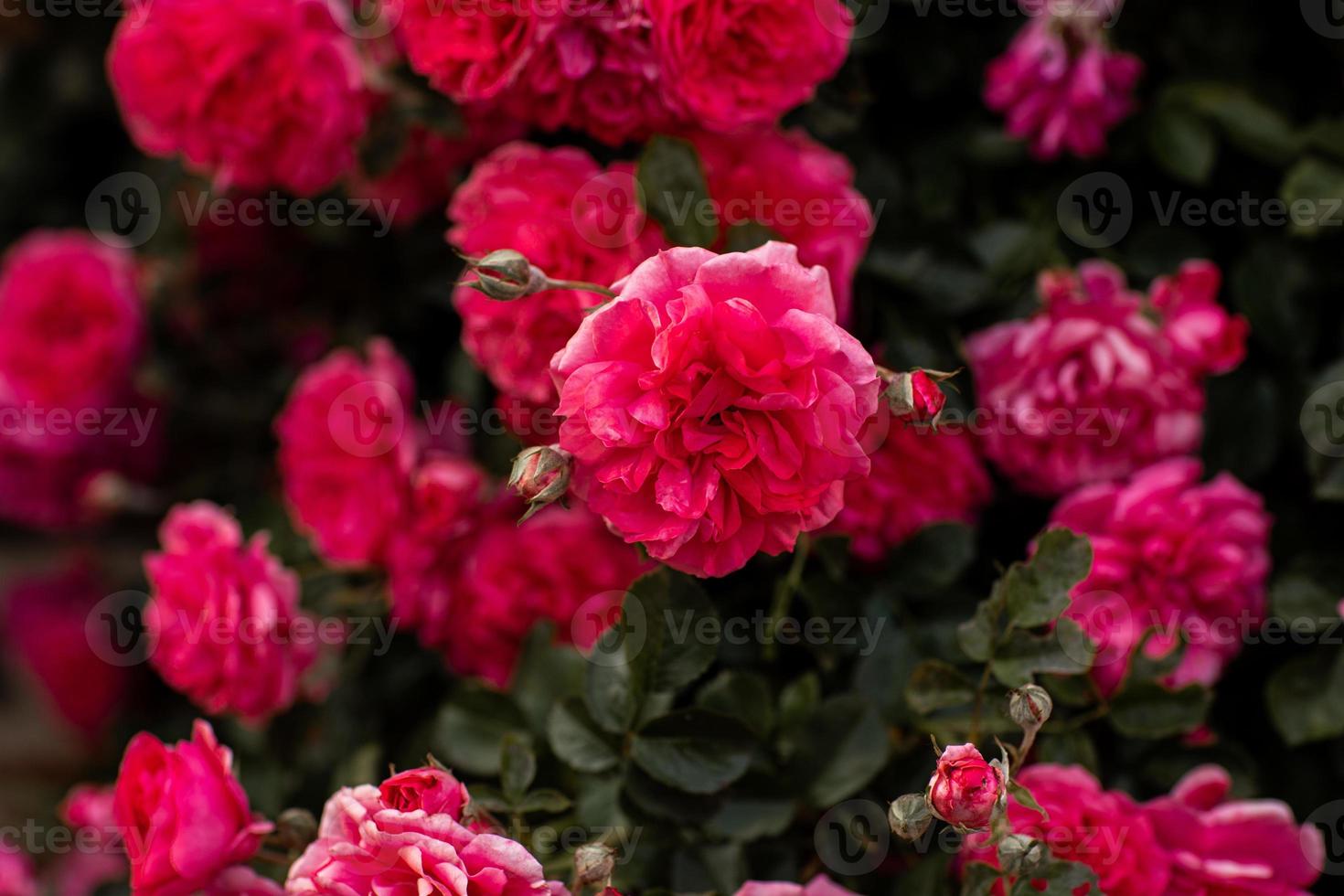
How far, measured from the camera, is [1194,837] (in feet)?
2.54

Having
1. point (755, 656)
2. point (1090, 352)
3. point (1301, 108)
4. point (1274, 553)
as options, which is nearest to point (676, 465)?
point (755, 656)

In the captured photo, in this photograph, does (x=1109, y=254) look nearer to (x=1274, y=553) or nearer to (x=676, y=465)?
(x=1274, y=553)

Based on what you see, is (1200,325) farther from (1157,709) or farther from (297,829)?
(297,829)

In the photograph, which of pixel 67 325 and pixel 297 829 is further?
pixel 67 325

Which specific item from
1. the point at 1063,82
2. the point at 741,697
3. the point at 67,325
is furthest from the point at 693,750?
the point at 67,325

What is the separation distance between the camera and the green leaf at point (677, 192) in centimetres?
79

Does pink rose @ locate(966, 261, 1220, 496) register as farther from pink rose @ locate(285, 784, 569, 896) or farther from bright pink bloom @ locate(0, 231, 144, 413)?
bright pink bloom @ locate(0, 231, 144, 413)

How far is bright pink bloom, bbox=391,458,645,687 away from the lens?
0.93 meters

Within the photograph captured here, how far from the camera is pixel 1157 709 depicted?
807 mm

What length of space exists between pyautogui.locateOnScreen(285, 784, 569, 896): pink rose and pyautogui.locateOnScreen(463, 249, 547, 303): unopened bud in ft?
0.96

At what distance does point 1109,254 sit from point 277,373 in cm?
88

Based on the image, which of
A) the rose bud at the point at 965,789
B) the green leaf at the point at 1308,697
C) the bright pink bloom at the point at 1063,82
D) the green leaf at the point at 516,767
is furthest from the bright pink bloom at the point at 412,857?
the bright pink bloom at the point at 1063,82

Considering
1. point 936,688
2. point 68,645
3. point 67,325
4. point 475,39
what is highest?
point 475,39

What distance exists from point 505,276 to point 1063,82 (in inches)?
21.3
